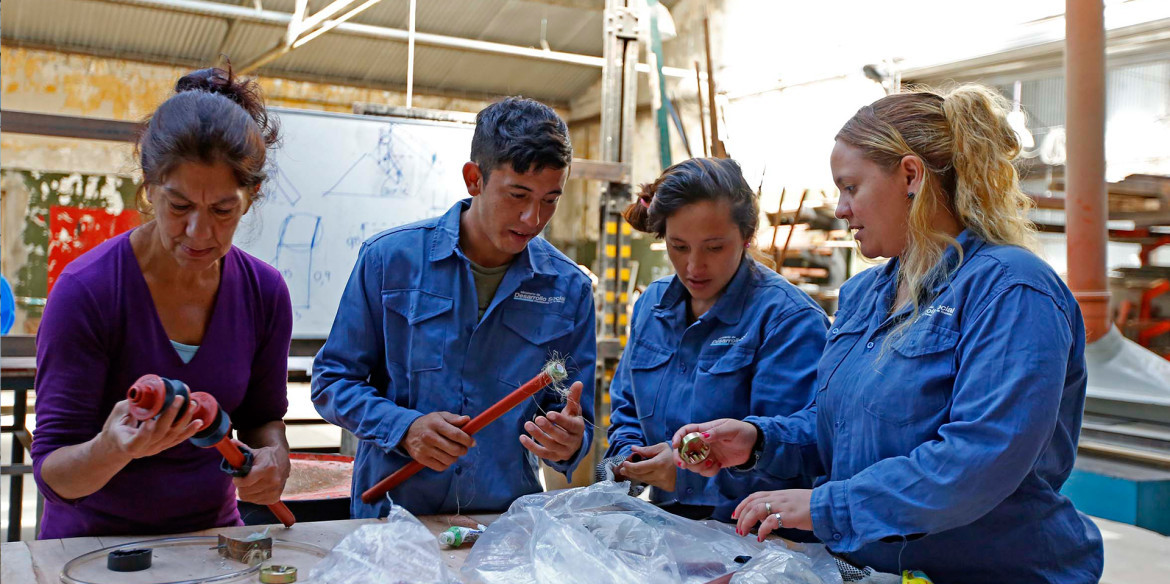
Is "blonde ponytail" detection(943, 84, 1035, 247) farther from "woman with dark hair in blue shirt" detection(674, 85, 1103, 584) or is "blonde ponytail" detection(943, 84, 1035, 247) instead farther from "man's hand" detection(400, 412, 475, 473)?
"man's hand" detection(400, 412, 475, 473)

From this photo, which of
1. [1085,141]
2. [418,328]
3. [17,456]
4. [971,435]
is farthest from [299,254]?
[971,435]

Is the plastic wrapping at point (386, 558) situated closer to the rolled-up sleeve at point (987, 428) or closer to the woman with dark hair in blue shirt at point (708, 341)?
the woman with dark hair in blue shirt at point (708, 341)

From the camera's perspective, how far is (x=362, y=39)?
39.2ft

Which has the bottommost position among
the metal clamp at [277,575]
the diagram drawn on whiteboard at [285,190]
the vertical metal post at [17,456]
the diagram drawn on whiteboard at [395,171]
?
the vertical metal post at [17,456]

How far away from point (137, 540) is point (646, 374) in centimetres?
108

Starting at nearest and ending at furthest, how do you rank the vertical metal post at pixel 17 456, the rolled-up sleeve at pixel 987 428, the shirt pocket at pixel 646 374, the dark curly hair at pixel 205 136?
the rolled-up sleeve at pixel 987 428 → the dark curly hair at pixel 205 136 → the shirt pocket at pixel 646 374 → the vertical metal post at pixel 17 456

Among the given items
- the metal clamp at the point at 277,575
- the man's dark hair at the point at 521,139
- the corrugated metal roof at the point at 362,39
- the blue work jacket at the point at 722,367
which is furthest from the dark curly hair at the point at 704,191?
the corrugated metal roof at the point at 362,39

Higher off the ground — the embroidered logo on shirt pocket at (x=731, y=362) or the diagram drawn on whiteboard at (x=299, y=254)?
the diagram drawn on whiteboard at (x=299, y=254)

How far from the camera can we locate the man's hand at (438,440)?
66.4 inches

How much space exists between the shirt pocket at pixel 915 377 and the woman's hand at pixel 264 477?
102 centimetres

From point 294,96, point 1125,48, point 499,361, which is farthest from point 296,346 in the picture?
point 294,96

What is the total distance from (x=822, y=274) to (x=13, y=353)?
795 cm

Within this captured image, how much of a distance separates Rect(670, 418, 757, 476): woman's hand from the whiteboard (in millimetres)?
3085

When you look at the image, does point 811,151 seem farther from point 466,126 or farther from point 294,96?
point 294,96
